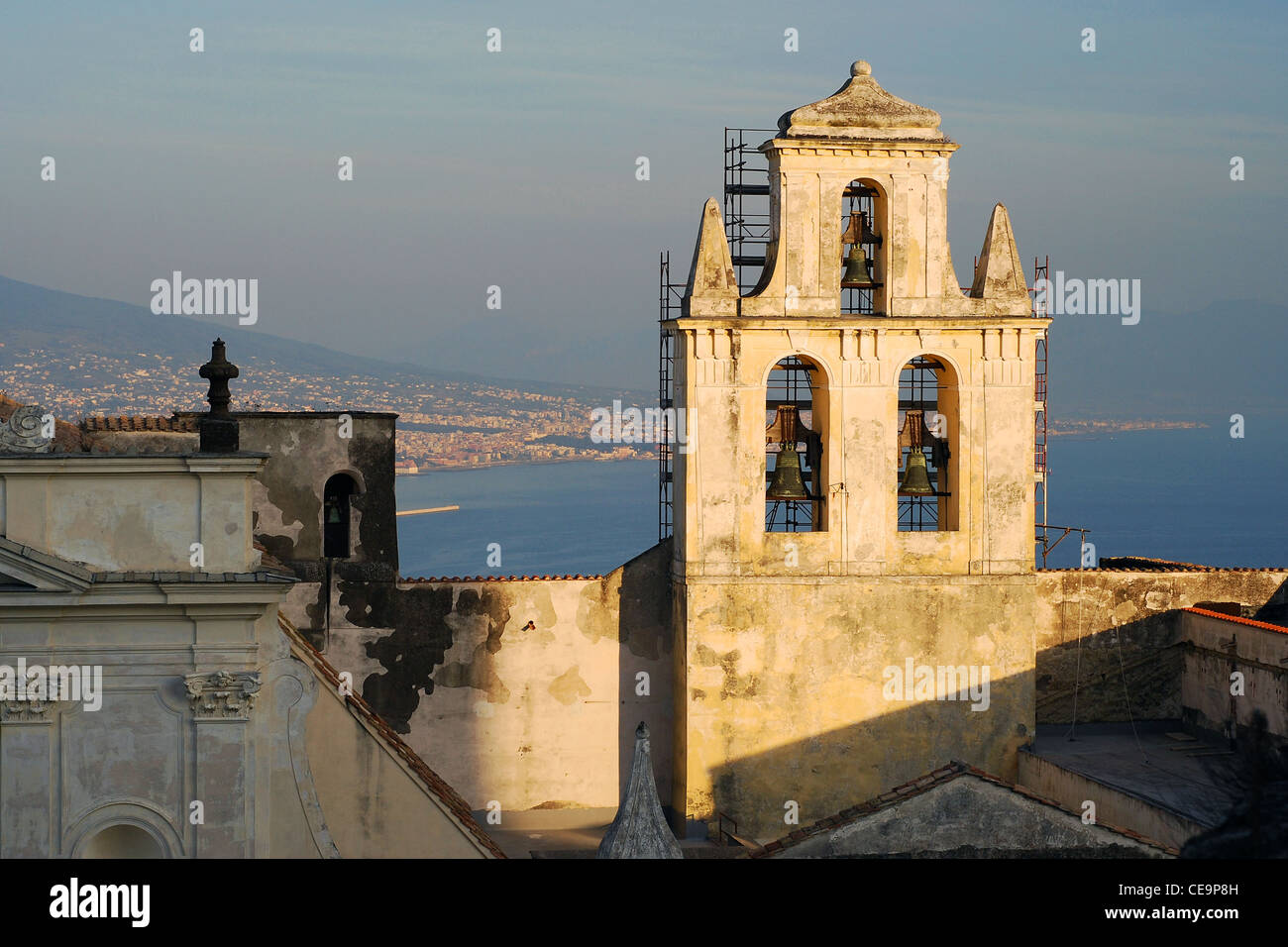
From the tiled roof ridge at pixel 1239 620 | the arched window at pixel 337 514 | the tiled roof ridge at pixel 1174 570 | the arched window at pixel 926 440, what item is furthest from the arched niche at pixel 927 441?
the arched window at pixel 337 514

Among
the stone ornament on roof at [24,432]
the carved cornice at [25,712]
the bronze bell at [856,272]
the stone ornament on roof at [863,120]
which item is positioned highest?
the stone ornament on roof at [863,120]

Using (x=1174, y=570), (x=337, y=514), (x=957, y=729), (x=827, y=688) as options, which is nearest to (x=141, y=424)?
(x=337, y=514)

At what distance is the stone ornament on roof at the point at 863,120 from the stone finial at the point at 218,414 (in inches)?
354

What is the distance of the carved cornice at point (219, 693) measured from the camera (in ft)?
52.5

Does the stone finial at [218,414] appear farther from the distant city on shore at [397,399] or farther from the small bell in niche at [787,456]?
the distant city on shore at [397,399]

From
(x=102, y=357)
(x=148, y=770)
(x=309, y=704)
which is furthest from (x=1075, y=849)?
(x=102, y=357)

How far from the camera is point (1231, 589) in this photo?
24766 mm

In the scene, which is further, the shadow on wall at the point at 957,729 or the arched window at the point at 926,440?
the arched window at the point at 926,440

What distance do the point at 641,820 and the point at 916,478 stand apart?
7639 millimetres

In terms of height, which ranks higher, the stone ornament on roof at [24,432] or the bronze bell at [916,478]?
the stone ornament on roof at [24,432]

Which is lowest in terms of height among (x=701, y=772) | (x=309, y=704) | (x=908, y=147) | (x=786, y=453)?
(x=701, y=772)

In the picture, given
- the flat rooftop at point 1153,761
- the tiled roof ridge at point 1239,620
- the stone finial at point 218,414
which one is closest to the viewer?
the stone finial at point 218,414
